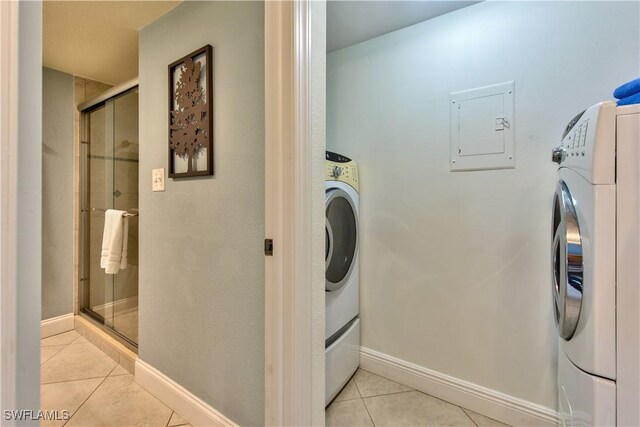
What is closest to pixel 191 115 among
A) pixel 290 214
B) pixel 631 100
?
pixel 290 214

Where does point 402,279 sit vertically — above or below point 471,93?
below

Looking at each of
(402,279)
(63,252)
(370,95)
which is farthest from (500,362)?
(63,252)

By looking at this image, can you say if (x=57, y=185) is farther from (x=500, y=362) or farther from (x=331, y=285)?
(x=500, y=362)

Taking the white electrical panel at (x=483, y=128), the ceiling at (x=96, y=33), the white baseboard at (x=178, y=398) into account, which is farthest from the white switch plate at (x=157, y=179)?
the white electrical panel at (x=483, y=128)

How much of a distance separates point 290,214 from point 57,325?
265cm

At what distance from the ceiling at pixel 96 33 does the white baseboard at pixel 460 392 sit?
7.77 feet

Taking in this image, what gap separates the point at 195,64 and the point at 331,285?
130 centimetres

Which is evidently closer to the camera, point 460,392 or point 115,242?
point 460,392

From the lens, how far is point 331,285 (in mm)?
1489

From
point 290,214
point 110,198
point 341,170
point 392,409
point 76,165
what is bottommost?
point 392,409

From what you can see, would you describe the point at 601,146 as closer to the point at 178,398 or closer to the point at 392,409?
the point at 392,409

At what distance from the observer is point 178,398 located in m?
1.37

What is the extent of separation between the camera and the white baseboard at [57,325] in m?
2.21

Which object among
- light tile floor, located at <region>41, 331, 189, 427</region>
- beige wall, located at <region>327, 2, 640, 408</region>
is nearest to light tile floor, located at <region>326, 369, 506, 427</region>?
beige wall, located at <region>327, 2, 640, 408</region>
